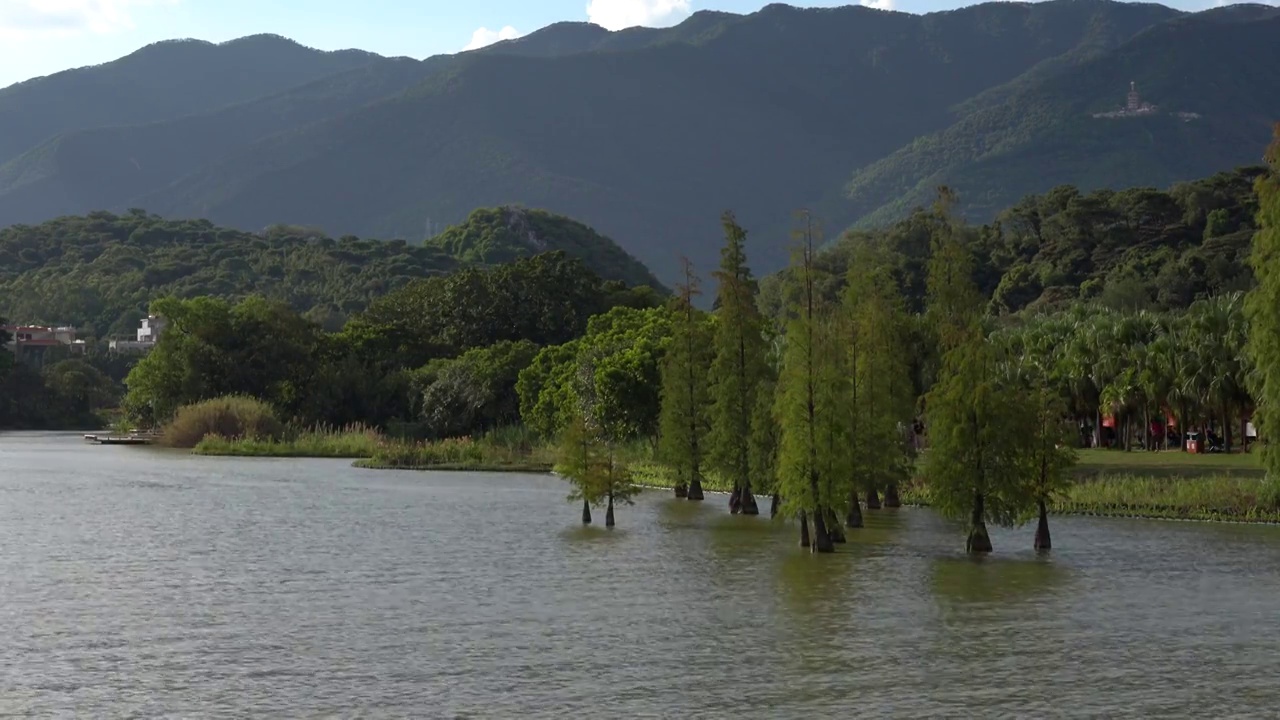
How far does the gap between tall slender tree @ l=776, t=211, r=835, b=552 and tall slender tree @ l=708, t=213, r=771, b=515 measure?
9016 millimetres

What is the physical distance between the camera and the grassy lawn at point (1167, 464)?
58.5 meters

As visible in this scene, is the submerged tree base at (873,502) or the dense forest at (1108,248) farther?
the dense forest at (1108,248)

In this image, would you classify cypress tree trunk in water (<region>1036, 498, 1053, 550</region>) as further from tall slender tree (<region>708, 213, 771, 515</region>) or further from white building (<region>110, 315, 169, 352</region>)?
white building (<region>110, 315, 169, 352</region>)

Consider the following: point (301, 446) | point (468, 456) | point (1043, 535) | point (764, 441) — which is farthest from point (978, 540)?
point (301, 446)

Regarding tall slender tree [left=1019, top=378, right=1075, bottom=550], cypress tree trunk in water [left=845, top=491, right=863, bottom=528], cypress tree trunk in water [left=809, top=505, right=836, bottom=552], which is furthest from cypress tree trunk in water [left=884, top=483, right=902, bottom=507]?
cypress tree trunk in water [left=809, top=505, right=836, bottom=552]

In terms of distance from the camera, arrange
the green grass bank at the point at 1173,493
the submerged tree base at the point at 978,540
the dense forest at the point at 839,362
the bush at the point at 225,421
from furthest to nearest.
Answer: the bush at the point at 225,421 → the green grass bank at the point at 1173,493 → the submerged tree base at the point at 978,540 → the dense forest at the point at 839,362

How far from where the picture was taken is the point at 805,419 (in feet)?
129

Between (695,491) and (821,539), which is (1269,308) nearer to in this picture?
(821,539)

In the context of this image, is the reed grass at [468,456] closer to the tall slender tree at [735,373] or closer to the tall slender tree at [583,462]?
the tall slender tree at [735,373]

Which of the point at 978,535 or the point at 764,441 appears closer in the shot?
the point at 978,535

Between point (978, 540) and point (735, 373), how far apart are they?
1233 cm

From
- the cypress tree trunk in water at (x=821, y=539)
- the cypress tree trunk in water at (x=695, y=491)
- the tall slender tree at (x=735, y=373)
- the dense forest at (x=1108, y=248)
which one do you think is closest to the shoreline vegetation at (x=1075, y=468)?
the cypress tree trunk in water at (x=695, y=491)

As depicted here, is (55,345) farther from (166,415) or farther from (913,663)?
(913,663)

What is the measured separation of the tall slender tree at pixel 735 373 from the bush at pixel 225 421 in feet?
178
